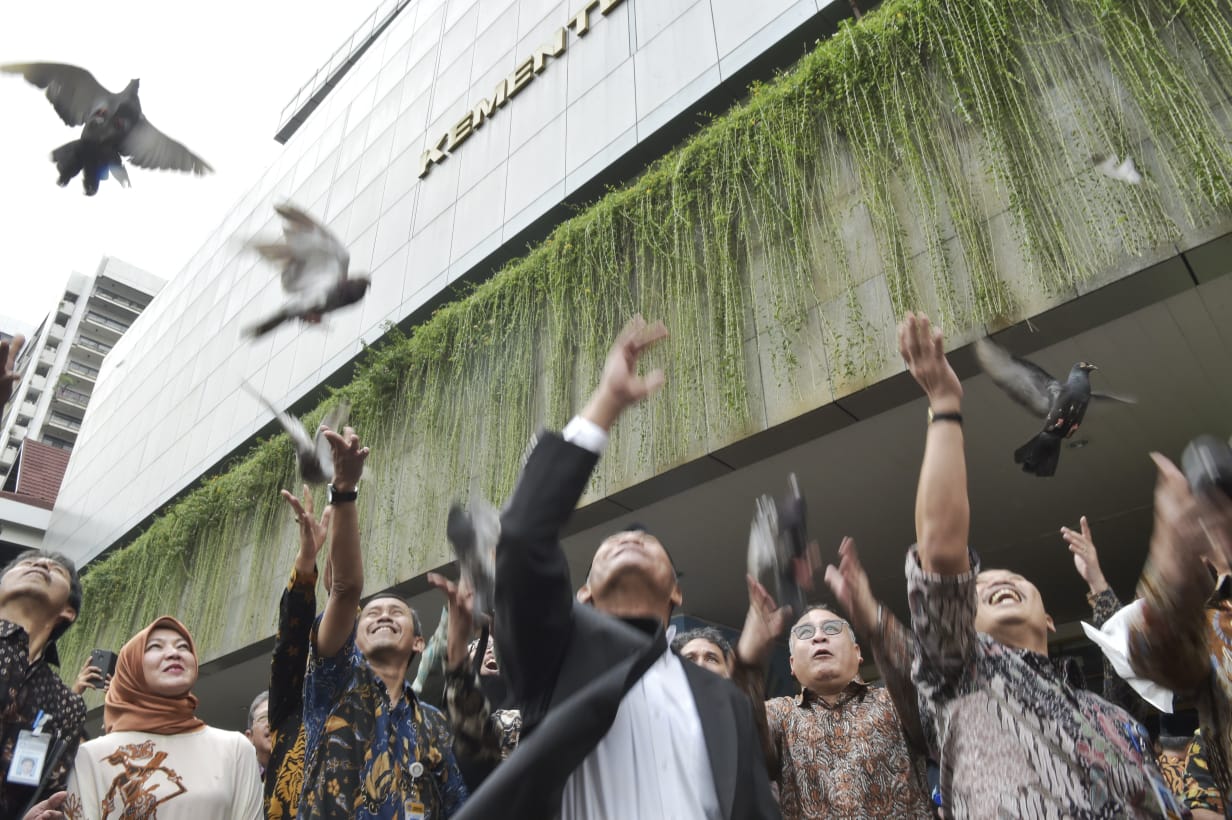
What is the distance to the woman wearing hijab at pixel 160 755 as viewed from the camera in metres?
2.67

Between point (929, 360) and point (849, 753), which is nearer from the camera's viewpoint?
point (929, 360)

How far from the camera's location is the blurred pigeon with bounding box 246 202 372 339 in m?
4.88

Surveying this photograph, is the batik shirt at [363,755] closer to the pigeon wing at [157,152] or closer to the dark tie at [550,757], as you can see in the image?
the dark tie at [550,757]

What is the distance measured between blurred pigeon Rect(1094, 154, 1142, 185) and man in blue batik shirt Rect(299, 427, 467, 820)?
3.75 metres

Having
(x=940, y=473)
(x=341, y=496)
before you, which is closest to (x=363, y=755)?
(x=341, y=496)

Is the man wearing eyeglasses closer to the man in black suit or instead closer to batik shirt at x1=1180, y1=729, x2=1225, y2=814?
batik shirt at x1=1180, y1=729, x2=1225, y2=814

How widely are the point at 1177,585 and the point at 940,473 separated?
59 cm

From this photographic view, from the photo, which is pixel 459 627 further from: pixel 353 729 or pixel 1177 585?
pixel 1177 585

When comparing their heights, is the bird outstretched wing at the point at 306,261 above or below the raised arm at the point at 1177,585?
above

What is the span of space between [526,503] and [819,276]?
395cm

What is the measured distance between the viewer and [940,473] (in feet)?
5.57

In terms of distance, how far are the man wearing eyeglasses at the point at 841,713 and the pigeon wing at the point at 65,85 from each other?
207 inches

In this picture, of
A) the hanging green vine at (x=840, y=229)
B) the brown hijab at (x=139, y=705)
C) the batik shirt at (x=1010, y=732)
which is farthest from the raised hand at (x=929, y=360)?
the brown hijab at (x=139, y=705)

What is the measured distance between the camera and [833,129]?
5148mm
